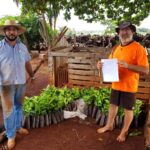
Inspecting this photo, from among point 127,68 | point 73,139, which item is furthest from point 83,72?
point 127,68

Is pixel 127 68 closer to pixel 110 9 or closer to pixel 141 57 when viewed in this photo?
pixel 141 57

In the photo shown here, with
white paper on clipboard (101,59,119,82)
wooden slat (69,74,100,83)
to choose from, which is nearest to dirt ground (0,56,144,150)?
white paper on clipboard (101,59,119,82)

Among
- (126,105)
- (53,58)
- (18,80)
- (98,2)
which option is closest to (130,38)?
(126,105)

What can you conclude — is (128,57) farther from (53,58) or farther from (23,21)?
(23,21)

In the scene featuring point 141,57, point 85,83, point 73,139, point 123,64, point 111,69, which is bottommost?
point 73,139

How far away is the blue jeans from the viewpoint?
4367 millimetres

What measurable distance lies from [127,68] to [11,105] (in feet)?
6.51

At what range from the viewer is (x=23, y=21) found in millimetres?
14664

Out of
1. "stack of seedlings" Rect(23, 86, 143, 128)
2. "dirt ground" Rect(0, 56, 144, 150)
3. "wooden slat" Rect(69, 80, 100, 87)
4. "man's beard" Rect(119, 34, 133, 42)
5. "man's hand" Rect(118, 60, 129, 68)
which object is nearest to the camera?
"man's hand" Rect(118, 60, 129, 68)

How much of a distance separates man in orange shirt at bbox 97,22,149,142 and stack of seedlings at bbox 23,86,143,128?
0.64 meters

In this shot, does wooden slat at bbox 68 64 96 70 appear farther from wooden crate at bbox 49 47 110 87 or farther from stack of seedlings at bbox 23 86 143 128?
stack of seedlings at bbox 23 86 143 128

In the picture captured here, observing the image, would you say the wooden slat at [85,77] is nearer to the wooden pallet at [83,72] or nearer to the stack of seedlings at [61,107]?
the wooden pallet at [83,72]

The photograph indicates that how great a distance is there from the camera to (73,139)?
4926 mm

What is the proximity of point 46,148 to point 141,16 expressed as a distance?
5.51m
